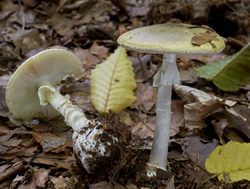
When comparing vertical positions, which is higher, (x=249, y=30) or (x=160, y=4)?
(x=160, y=4)

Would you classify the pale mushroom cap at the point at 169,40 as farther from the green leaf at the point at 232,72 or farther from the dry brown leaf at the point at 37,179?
the green leaf at the point at 232,72

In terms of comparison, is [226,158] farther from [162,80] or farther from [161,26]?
[161,26]

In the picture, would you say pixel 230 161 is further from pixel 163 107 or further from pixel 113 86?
pixel 113 86

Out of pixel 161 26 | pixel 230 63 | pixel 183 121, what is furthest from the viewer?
pixel 230 63

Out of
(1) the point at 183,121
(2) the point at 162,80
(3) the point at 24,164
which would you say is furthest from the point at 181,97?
(3) the point at 24,164

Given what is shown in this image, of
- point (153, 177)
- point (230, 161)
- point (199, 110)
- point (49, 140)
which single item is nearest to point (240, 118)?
point (199, 110)

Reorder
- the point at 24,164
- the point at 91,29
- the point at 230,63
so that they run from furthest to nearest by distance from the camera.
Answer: the point at 91,29 < the point at 230,63 < the point at 24,164
